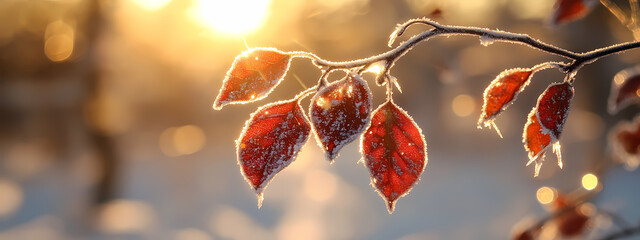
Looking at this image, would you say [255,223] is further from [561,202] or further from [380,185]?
[380,185]

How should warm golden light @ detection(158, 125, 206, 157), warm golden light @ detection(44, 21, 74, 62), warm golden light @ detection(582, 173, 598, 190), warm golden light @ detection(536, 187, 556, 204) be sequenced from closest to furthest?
warm golden light @ detection(582, 173, 598, 190) < warm golden light @ detection(536, 187, 556, 204) < warm golden light @ detection(44, 21, 74, 62) < warm golden light @ detection(158, 125, 206, 157)

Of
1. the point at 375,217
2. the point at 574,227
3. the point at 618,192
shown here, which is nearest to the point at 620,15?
the point at 574,227

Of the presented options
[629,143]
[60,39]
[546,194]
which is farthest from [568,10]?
[60,39]

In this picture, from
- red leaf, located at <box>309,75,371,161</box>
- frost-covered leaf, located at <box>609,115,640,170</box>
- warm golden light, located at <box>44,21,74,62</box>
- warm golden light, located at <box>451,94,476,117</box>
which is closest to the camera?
red leaf, located at <box>309,75,371,161</box>

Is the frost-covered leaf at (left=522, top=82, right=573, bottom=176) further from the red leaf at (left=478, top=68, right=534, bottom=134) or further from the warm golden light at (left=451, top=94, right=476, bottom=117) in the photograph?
the warm golden light at (left=451, top=94, right=476, bottom=117)

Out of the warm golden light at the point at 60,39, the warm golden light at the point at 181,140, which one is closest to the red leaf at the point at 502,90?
the warm golden light at the point at 60,39

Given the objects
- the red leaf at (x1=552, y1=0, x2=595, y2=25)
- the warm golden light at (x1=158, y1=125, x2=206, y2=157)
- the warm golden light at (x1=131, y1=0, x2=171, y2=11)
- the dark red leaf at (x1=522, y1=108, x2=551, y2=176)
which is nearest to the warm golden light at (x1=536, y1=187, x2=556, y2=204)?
the red leaf at (x1=552, y1=0, x2=595, y2=25)

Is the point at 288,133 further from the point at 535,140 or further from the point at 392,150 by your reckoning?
the point at 535,140
